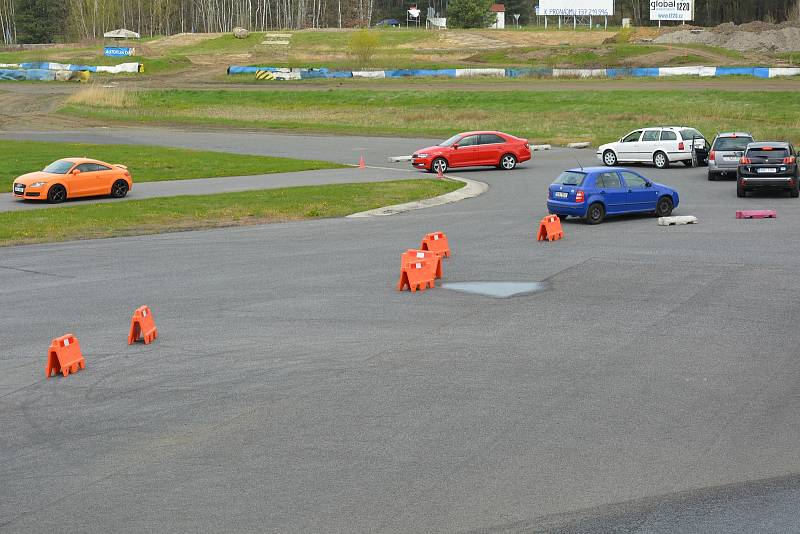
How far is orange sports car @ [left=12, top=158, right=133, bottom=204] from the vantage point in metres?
31.7

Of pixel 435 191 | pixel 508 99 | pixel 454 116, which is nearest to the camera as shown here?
pixel 435 191

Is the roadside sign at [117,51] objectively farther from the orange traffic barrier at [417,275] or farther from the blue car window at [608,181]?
the orange traffic barrier at [417,275]

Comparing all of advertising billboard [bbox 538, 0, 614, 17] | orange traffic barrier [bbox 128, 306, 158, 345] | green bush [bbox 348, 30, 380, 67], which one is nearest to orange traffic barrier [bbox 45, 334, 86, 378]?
orange traffic barrier [bbox 128, 306, 158, 345]

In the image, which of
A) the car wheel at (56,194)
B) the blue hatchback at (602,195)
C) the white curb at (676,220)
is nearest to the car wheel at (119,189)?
the car wheel at (56,194)

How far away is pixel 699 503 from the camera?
325 inches

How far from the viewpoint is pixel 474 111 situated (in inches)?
2687

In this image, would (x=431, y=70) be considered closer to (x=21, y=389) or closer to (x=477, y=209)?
(x=477, y=209)

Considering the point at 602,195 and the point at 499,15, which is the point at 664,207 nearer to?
the point at 602,195

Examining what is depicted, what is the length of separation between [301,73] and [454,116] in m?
38.5

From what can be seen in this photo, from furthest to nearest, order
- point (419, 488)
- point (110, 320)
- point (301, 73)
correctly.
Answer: point (301, 73)
point (110, 320)
point (419, 488)

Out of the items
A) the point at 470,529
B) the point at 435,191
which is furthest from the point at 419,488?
the point at 435,191

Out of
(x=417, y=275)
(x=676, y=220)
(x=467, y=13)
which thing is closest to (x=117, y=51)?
(x=467, y=13)

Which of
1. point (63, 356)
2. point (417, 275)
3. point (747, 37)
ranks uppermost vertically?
point (747, 37)

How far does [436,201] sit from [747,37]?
94.4 metres
